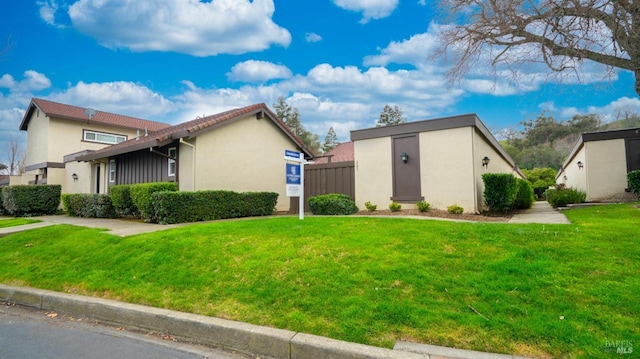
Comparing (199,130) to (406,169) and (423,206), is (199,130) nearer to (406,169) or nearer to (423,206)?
(406,169)

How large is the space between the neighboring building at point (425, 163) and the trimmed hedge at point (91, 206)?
31.6ft

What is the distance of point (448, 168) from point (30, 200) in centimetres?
1747

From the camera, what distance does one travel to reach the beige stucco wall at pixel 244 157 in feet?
41.8

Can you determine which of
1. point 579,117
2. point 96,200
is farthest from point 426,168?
point 579,117

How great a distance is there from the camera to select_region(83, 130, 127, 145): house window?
74.5 feet

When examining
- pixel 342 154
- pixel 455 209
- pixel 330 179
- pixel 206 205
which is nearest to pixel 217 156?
pixel 206 205

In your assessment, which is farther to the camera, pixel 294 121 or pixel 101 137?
pixel 294 121

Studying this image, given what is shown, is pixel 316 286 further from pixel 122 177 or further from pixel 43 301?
pixel 122 177

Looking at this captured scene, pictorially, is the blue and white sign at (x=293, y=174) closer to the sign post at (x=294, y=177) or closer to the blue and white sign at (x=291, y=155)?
the sign post at (x=294, y=177)

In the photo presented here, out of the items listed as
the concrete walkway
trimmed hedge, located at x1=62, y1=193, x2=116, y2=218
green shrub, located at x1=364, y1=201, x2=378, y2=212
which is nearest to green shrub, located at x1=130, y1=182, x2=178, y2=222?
trimmed hedge, located at x1=62, y1=193, x2=116, y2=218

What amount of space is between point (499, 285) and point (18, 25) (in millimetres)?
13739

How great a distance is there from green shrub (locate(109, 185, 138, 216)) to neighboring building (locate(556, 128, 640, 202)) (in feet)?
60.2

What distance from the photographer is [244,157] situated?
14.3m

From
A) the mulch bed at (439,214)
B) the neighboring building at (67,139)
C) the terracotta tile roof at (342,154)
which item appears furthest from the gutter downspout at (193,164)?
the terracotta tile roof at (342,154)
